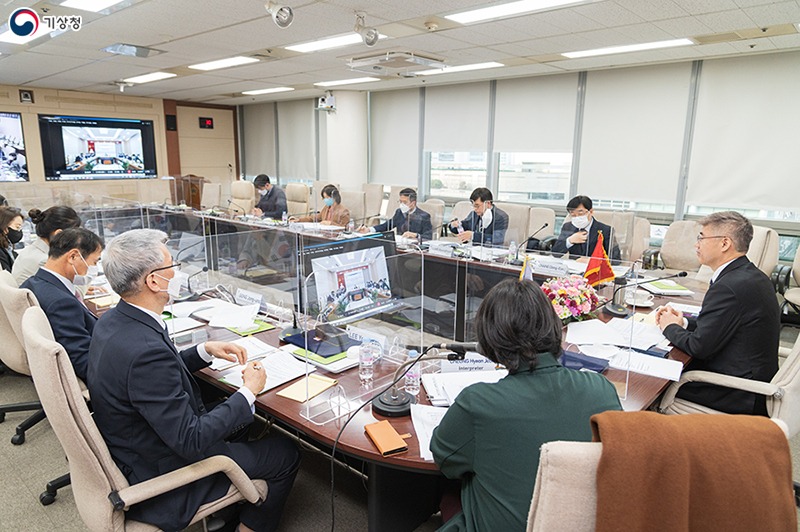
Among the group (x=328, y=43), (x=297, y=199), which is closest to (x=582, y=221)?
(x=328, y=43)

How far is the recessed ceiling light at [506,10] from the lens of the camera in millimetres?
3141

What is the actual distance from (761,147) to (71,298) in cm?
573

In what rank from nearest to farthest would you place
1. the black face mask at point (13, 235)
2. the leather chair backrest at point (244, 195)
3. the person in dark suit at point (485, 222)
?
the black face mask at point (13, 235) → the person in dark suit at point (485, 222) → the leather chair backrest at point (244, 195)

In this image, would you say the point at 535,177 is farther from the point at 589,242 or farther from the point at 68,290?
the point at 68,290

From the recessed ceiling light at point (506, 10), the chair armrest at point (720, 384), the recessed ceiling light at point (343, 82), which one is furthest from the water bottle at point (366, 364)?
the recessed ceiling light at point (343, 82)

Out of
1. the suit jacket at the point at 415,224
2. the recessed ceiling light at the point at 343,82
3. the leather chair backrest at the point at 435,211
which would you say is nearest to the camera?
the suit jacket at the point at 415,224

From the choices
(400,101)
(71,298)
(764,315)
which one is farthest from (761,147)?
(71,298)

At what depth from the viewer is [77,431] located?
131 cm

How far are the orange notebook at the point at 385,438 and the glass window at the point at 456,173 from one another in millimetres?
5692

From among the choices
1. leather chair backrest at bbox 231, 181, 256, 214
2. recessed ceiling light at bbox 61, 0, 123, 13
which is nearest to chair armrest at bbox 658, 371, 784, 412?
recessed ceiling light at bbox 61, 0, 123, 13

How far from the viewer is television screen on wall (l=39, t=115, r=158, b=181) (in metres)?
7.86

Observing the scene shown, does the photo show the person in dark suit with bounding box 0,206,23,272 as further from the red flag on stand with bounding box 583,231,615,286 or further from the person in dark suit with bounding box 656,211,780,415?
the person in dark suit with bounding box 656,211,780,415

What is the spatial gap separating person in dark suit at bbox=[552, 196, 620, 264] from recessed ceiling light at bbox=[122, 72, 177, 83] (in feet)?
16.8

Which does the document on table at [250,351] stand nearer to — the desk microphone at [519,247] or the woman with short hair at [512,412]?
the woman with short hair at [512,412]
